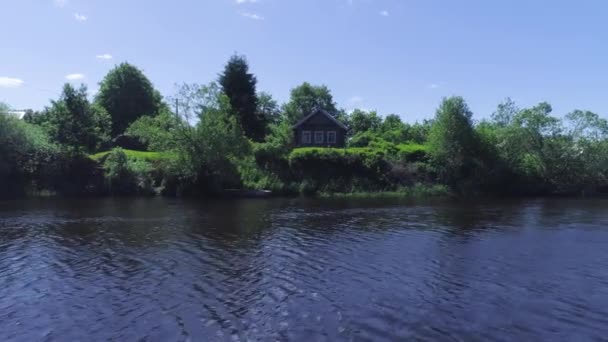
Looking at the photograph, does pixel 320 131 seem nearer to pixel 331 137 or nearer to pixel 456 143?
pixel 331 137

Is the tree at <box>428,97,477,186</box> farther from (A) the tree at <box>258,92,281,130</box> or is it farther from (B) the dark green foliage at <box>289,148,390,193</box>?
(A) the tree at <box>258,92,281,130</box>

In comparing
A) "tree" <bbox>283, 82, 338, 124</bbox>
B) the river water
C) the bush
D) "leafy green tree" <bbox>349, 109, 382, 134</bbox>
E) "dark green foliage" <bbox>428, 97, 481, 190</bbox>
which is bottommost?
the river water

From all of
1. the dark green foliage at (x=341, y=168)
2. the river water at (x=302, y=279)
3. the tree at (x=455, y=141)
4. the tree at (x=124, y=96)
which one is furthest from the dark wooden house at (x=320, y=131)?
the river water at (x=302, y=279)

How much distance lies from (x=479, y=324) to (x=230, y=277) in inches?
348

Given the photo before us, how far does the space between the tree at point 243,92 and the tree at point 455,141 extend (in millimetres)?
28674

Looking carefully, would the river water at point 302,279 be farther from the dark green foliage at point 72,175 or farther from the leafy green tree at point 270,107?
the leafy green tree at point 270,107

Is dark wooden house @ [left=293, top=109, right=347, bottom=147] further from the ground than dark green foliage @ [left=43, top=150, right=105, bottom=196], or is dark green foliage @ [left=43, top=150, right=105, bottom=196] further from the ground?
dark wooden house @ [left=293, top=109, right=347, bottom=147]

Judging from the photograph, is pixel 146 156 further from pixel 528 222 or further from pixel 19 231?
pixel 528 222

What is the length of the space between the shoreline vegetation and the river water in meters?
19.4

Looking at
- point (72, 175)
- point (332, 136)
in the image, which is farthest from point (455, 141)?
point (72, 175)

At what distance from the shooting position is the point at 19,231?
27.2 meters

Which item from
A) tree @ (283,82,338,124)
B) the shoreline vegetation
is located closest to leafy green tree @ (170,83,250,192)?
the shoreline vegetation

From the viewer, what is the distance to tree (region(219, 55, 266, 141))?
237ft

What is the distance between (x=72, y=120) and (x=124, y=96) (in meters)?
35.8
